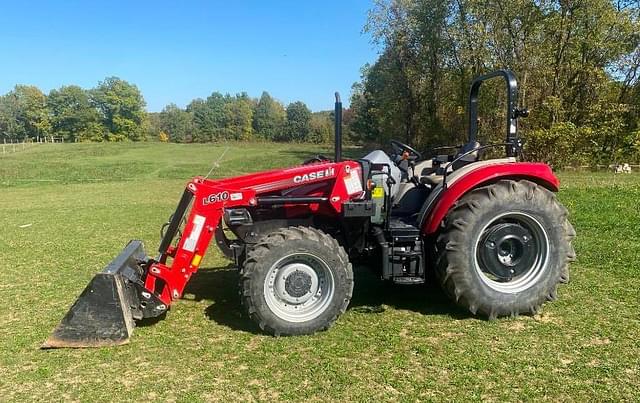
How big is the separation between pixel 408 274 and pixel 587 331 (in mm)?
1579

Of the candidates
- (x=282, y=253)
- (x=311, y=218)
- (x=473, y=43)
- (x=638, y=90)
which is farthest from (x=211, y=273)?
(x=638, y=90)

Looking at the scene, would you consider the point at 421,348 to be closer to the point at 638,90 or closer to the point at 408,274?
the point at 408,274

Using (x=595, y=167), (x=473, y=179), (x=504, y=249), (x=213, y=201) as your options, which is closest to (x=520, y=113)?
(x=473, y=179)

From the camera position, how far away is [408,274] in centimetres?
507

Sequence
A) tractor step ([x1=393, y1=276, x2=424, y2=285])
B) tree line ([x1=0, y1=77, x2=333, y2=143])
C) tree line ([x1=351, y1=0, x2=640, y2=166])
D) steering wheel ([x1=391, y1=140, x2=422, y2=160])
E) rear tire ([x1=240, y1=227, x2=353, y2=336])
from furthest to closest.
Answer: tree line ([x1=0, y1=77, x2=333, y2=143]) < tree line ([x1=351, y1=0, x2=640, y2=166]) < steering wheel ([x1=391, y1=140, x2=422, y2=160]) < tractor step ([x1=393, y1=276, x2=424, y2=285]) < rear tire ([x1=240, y1=227, x2=353, y2=336])

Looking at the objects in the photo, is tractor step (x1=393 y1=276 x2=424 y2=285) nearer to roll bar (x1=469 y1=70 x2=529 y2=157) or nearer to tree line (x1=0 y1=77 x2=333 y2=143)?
roll bar (x1=469 y1=70 x2=529 y2=157)

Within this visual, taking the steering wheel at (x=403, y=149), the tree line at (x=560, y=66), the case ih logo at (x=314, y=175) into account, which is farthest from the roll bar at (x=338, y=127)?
the tree line at (x=560, y=66)

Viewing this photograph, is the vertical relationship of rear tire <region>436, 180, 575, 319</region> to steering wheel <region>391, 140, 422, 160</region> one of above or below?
below

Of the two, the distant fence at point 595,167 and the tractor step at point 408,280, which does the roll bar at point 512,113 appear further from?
the distant fence at point 595,167

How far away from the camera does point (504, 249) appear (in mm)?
5164

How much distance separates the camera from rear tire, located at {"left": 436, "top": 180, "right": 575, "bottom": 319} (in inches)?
191

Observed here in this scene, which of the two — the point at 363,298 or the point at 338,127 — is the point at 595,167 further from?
the point at 338,127

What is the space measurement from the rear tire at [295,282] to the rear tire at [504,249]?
3.27ft

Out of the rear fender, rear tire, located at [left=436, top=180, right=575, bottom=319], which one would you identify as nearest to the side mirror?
the rear fender
